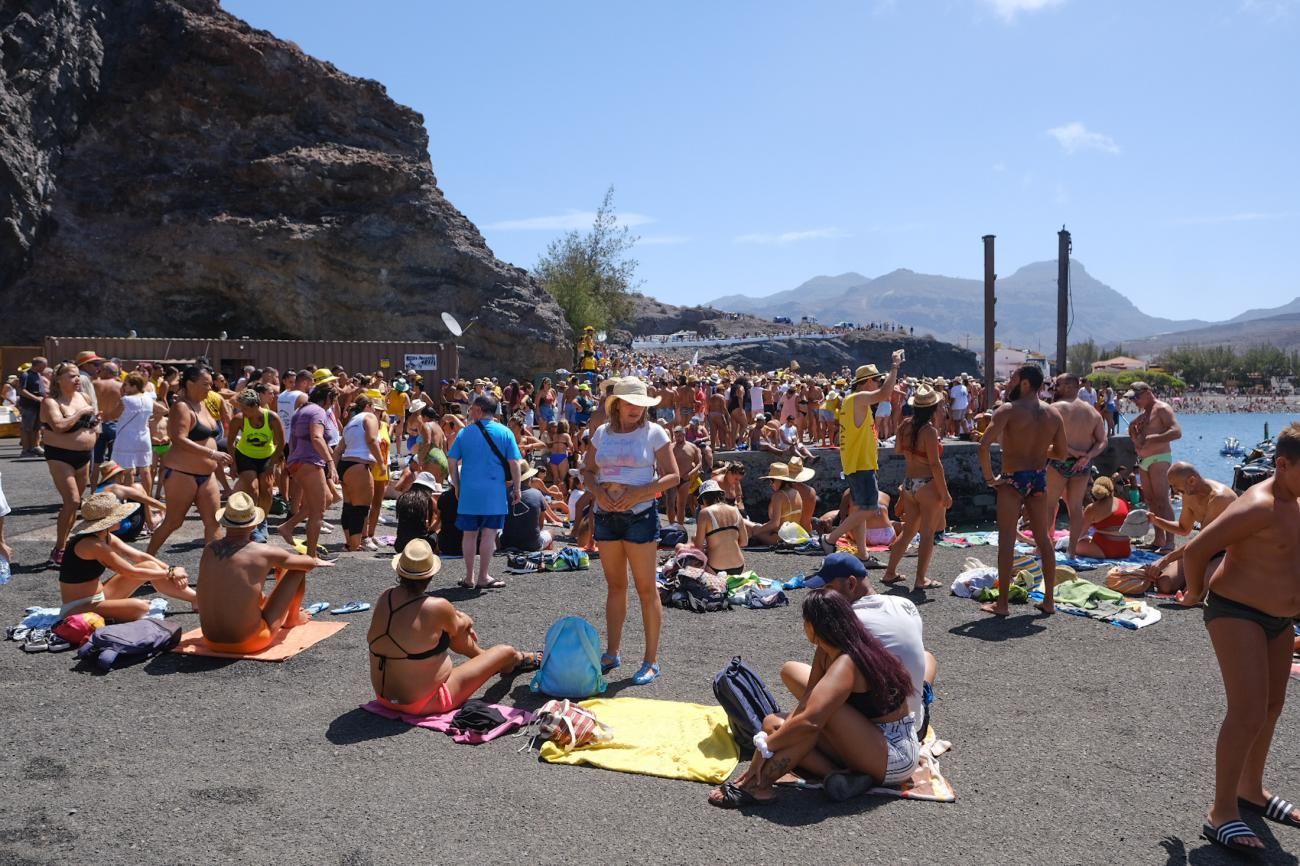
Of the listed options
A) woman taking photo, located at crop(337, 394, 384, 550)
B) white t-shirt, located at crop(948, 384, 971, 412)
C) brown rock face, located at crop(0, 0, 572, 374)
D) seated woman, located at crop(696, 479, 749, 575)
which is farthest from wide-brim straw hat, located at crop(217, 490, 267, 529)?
brown rock face, located at crop(0, 0, 572, 374)

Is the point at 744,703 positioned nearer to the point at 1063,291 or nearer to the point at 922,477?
the point at 922,477

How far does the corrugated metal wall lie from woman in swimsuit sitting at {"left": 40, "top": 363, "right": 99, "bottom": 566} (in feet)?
46.6

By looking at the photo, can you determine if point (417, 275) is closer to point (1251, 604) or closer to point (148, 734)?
point (148, 734)

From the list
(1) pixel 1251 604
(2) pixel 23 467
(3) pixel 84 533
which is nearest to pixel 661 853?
(1) pixel 1251 604

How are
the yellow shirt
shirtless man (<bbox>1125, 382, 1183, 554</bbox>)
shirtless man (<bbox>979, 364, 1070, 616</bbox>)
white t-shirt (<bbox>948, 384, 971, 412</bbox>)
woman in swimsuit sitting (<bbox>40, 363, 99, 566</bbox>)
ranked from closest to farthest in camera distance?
1. shirtless man (<bbox>979, 364, 1070, 616</bbox>)
2. woman in swimsuit sitting (<bbox>40, 363, 99, 566</bbox>)
3. the yellow shirt
4. shirtless man (<bbox>1125, 382, 1183, 554</bbox>)
5. white t-shirt (<bbox>948, 384, 971, 412</bbox>)

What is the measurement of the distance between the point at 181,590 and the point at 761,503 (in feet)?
39.0

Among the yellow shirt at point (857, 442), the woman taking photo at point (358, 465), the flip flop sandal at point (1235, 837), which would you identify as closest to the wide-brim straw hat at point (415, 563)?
the flip flop sandal at point (1235, 837)

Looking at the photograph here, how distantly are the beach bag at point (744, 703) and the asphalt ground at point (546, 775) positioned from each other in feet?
1.27

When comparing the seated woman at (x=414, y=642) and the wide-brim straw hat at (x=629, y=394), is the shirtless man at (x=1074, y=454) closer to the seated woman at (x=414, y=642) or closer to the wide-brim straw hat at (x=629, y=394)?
the wide-brim straw hat at (x=629, y=394)

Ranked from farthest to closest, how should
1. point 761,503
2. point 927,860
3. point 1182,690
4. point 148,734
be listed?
1. point 761,503
2. point 1182,690
3. point 148,734
4. point 927,860

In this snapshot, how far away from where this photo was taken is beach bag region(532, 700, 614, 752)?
454 cm

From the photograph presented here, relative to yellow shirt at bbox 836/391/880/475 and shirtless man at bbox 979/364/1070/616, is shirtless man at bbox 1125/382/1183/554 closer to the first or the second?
yellow shirt at bbox 836/391/880/475

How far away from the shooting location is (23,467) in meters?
14.7

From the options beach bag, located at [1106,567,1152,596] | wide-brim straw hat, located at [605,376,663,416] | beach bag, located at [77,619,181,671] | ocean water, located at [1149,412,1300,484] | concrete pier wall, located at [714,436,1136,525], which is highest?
wide-brim straw hat, located at [605,376,663,416]
